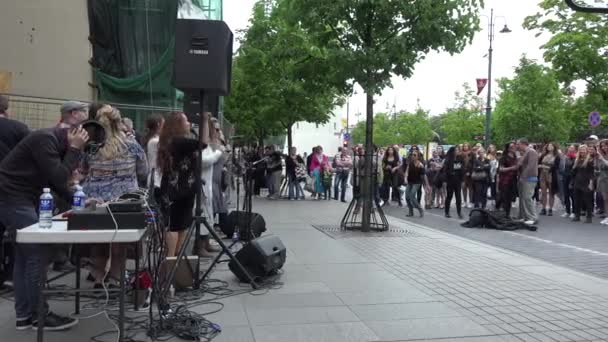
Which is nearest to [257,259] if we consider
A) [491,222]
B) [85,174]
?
[85,174]

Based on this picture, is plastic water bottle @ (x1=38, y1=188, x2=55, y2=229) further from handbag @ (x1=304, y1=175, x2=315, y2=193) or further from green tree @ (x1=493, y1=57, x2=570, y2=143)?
green tree @ (x1=493, y1=57, x2=570, y2=143)

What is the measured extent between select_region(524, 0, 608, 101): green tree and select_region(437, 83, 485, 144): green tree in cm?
3039

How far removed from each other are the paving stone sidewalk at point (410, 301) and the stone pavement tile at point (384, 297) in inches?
0.4

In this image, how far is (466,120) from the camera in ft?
195

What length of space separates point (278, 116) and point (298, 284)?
655 inches

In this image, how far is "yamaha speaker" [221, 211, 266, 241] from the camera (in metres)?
8.68

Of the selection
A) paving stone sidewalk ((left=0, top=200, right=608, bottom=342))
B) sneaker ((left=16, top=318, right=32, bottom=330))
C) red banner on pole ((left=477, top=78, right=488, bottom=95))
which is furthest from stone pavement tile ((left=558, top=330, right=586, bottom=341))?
red banner on pole ((left=477, top=78, right=488, bottom=95))

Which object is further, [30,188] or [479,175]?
[479,175]

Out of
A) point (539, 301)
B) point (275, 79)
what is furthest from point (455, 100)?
point (539, 301)

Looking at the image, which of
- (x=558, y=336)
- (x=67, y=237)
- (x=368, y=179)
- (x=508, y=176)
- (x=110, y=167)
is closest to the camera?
(x=67, y=237)

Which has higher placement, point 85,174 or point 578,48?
point 578,48

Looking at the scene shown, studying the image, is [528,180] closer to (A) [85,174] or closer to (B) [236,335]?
(B) [236,335]

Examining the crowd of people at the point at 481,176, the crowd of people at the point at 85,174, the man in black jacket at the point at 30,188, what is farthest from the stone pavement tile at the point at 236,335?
the crowd of people at the point at 481,176

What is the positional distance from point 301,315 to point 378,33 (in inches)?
282
